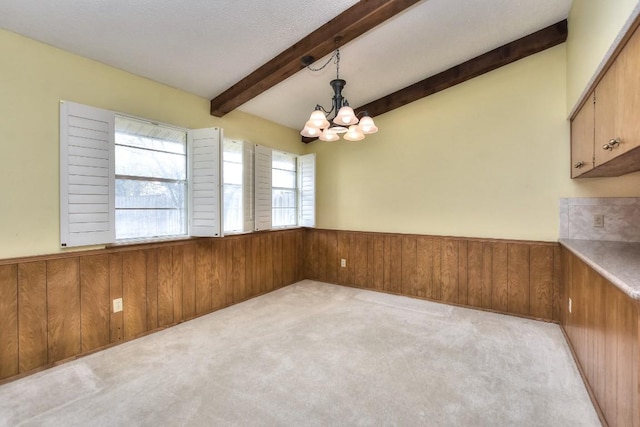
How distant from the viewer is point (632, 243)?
2.64 metres

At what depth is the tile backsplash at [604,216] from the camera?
107 inches

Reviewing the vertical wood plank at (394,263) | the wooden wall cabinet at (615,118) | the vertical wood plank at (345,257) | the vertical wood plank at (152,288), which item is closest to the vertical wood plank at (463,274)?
the vertical wood plank at (394,263)

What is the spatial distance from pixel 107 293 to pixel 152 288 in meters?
0.39

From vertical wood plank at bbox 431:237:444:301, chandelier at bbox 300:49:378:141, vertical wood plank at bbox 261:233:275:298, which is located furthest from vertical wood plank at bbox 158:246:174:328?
vertical wood plank at bbox 431:237:444:301

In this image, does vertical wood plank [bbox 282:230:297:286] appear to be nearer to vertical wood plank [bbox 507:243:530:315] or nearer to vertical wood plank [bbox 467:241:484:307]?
vertical wood plank [bbox 467:241:484:307]

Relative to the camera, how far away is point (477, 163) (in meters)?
3.55

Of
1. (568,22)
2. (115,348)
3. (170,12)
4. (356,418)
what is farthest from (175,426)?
(568,22)

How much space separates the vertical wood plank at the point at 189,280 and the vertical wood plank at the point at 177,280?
0.07 ft

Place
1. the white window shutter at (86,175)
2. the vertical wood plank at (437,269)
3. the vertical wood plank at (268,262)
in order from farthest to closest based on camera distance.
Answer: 1. the vertical wood plank at (268,262)
2. the vertical wood plank at (437,269)
3. the white window shutter at (86,175)

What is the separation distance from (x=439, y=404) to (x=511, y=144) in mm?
2853

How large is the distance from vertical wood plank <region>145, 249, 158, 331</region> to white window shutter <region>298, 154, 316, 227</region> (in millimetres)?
2365

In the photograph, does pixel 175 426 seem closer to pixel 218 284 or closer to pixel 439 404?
pixel 439 404

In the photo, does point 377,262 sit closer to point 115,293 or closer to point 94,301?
point 115,293

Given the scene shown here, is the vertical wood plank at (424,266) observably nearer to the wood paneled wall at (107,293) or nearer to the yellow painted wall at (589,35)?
the yellow painted wall at (589,35)
